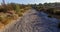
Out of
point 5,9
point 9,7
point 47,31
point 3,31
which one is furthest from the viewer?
point 9,7

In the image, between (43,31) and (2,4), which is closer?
(43,31)

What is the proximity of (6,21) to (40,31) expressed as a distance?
9058 mm

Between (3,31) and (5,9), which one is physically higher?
(3,31)

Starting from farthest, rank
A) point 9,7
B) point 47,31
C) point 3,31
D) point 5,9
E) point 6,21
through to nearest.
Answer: point 9,7, point 5,9, point 6,21, point 3,31, point 47,31

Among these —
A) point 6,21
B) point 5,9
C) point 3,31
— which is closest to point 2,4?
point 5,9

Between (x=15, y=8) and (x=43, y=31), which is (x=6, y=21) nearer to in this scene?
(x=43, y=31)

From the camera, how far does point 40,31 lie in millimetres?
17453

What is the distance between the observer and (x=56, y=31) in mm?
17656

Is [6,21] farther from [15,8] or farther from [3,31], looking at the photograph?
[15,8]

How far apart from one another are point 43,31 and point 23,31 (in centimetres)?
203

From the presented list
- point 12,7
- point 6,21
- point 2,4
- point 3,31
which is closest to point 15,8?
point 12,7

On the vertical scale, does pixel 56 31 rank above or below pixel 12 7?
above

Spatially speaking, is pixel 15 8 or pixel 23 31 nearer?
pixel 23 31

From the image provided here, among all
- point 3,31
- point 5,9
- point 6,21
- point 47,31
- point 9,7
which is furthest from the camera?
point 9,7
